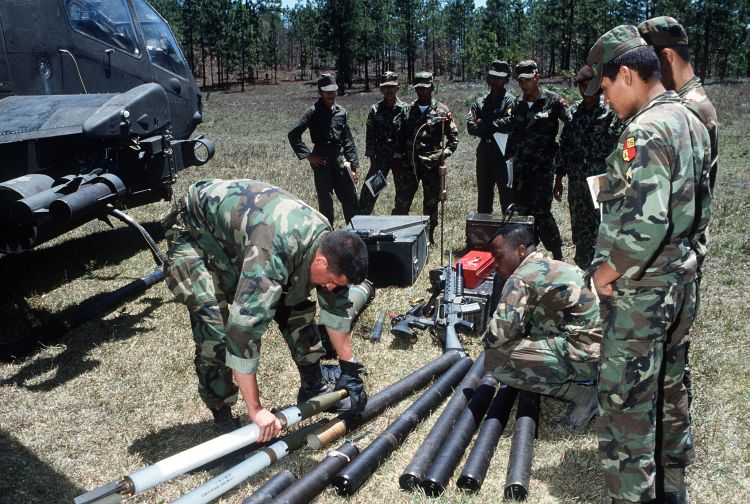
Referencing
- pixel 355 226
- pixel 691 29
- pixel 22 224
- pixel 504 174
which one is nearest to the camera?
pixel 22 224

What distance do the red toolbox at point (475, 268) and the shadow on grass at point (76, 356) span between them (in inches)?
129

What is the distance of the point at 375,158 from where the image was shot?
8359 millimetres

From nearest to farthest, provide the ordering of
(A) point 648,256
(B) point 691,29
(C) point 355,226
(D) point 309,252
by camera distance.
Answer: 1. (A) point 648,256
2. (D) point 309,252
3. (C) point 355,226
4. (B) point 691,29

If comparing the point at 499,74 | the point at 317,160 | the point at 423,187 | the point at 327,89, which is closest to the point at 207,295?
the point at 317,160

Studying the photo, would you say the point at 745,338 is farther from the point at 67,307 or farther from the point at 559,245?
the point at 67,307

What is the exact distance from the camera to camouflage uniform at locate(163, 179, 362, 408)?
311 cm

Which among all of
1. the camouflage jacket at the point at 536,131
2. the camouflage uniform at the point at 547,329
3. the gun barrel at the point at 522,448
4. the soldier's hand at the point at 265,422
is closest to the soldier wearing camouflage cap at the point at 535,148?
the camouflage jacket at the point at 536,131

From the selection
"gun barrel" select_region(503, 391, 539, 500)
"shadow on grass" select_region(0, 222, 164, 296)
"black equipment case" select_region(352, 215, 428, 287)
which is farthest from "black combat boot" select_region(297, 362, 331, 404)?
"shadow on grass" select_region(0, 222, 164, 296)

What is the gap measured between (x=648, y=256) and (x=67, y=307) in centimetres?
583

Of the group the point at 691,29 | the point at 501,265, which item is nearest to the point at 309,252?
the point at 501,265

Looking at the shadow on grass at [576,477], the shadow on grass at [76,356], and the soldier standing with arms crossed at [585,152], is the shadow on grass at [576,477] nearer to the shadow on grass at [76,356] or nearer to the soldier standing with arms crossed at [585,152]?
the soldier standing with arms crossed at [585,152]

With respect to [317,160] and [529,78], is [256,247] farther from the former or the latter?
[317,160]

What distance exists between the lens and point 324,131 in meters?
8.00

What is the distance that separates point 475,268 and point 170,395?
3.17m
